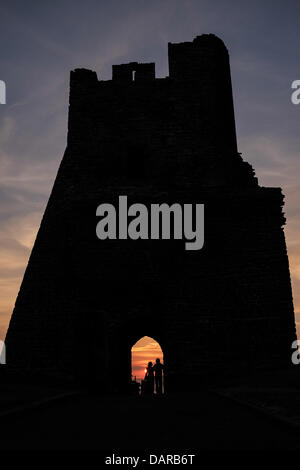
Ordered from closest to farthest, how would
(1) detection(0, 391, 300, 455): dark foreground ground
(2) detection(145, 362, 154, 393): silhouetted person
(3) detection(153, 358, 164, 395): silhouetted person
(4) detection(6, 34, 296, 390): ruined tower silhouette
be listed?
(1) detection(0, 391, 300, 455): dark foreground ground → (4) detection(6, 34, 296, 390): ruined tower silhouette → (3) detection(153, 358, 164, 395): silhouetted person → (2) detection(145, 362, 154, 393): silhouetted person

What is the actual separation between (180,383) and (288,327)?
12.5 feet

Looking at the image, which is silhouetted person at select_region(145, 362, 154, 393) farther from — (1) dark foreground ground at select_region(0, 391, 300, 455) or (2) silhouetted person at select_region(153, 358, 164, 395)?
(1) dark foreground ground at select_region(0, 391, 300, 455)

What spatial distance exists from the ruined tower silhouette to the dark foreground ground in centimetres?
679

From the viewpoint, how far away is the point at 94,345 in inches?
613

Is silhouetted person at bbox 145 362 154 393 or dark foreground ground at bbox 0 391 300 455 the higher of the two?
silhouetted person at bbox 145 362 154 393

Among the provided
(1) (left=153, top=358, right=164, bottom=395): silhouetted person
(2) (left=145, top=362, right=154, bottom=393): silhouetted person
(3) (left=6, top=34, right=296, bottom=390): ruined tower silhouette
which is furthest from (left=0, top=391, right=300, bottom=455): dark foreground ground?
(2) (left=145, top=362, right=154, bottom=393): silhouetted person

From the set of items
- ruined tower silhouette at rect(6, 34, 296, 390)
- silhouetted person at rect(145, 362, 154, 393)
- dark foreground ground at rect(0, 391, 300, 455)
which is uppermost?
ruined tower silhouette at rect(6, 34, 296, 390)

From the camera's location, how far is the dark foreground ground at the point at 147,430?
15.9ft

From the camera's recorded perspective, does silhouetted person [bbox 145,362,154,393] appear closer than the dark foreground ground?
No

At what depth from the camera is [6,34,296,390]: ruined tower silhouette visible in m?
15.1

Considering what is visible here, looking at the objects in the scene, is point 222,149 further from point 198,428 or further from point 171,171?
point 198,428

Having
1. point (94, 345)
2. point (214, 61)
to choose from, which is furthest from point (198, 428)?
point (214, 61)

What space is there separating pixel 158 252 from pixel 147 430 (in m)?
10.4

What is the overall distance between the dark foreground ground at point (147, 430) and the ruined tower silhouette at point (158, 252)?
6.79 m
